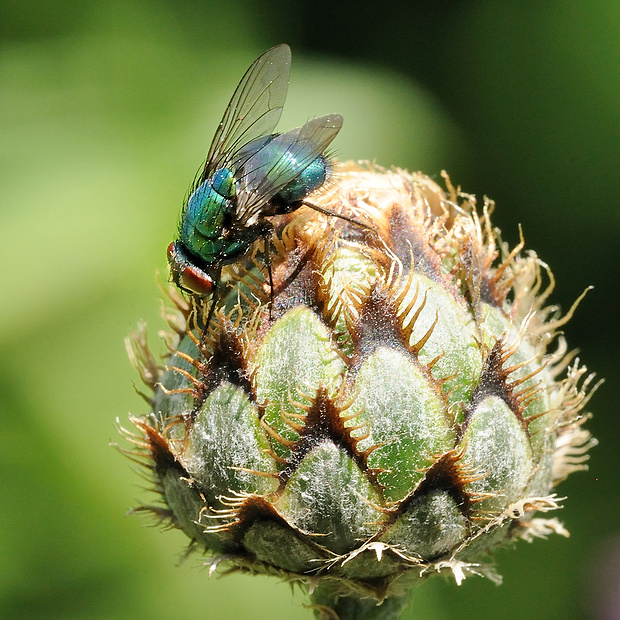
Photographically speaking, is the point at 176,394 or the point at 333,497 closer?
the point at 333,497

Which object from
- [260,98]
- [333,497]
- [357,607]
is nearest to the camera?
[333,497]

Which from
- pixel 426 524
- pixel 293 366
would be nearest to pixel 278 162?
pixel 293 366

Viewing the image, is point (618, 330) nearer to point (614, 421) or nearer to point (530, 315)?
point (614, 421)

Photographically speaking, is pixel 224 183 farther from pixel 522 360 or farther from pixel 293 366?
pixel 522 360

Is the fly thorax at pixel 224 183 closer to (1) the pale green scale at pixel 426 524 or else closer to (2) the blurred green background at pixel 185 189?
(1) the pale green scale at pixel 426 524

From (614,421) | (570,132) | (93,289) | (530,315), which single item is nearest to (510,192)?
(570,132)

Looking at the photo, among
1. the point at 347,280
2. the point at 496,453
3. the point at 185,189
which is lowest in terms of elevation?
the point at 496,453

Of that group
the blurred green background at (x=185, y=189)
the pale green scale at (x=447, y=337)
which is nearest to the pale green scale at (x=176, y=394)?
the pale green scale at (x=447, y=337)
